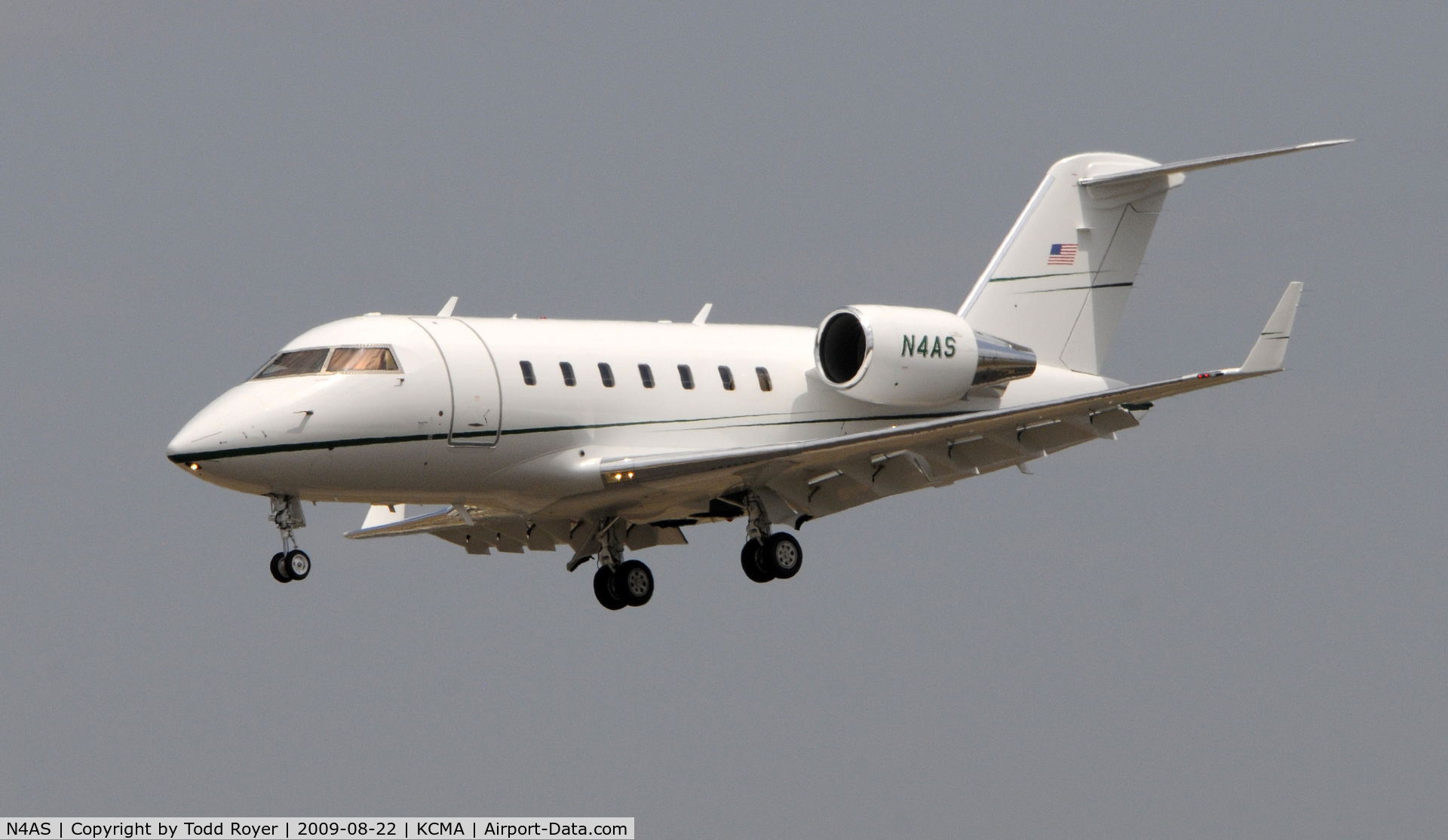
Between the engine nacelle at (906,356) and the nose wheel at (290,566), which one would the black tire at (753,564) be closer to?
the engine nacelle at (906,356)

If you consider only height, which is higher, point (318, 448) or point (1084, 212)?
point (1084, 212)

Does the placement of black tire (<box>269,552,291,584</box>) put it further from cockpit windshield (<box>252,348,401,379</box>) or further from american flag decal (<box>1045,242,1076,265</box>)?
american flag decal (<box>1045,242,1076,265</box>)

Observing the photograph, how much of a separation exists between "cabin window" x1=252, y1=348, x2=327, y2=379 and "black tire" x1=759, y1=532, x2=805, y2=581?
6369 mm

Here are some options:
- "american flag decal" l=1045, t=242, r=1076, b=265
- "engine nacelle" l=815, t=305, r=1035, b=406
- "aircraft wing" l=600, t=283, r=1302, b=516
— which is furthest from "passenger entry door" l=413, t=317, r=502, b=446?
"american flag decal" l=1045, t=242, r=1076, b=265

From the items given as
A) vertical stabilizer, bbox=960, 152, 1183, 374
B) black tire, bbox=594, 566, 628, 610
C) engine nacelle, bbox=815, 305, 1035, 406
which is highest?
vertical stabilizer, bbox=960, 152, 1183, 374

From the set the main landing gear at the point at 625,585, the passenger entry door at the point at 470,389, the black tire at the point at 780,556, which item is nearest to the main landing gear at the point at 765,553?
the black tire at the point at 780,556

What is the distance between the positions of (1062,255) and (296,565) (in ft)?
41.0

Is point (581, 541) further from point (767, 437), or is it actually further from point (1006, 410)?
point (1006, 410)

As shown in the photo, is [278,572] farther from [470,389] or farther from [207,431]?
[470,389]

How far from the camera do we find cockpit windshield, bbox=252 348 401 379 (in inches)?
958

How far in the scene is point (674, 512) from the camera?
28219 millimetres

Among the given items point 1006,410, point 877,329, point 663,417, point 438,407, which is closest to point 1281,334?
point 1006,410

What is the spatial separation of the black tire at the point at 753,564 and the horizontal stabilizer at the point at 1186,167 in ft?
24.8

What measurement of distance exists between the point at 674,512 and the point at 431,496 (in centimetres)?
419
